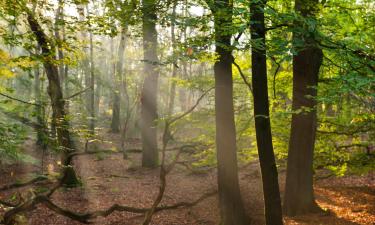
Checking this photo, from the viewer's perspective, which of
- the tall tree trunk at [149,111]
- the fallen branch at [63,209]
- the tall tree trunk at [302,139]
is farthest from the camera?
the tall tree trunk at [149,111]

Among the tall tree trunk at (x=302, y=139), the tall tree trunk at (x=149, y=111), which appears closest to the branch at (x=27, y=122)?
the tall tree trunk at (x=149, y=111)

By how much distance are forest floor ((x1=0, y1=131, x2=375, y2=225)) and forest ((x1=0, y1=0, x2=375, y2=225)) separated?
74 millimetres

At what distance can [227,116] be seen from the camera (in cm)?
960

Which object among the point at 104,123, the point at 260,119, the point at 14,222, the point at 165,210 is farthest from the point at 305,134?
the point at 104,123

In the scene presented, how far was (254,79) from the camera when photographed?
23.0 ft

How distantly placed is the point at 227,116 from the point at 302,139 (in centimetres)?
271

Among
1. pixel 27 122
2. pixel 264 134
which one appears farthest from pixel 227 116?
pixel 27 122

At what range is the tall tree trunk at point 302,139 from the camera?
1041 cm

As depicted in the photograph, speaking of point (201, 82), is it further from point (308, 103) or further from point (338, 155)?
point (338, 155)

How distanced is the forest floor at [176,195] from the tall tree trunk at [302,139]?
1.85 ft

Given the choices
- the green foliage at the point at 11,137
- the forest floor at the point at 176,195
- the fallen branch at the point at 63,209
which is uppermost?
the green foliage at the point at 11,137

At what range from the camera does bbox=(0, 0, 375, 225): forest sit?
6.66m

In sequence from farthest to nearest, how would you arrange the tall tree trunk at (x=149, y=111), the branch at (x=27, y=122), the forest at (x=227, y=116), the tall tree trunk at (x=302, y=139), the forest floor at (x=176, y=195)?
→ the tall tree trunk at (x=149, y=111) < the forest floor at (x=176, y=195) < the tall tree trunk at (x=302, y=139) < the branch at (x=27, y=122) < the forest at (x=227, y=116)

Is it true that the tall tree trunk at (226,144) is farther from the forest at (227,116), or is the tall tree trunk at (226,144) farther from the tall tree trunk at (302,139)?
the tall tree trunk at (302,139)
